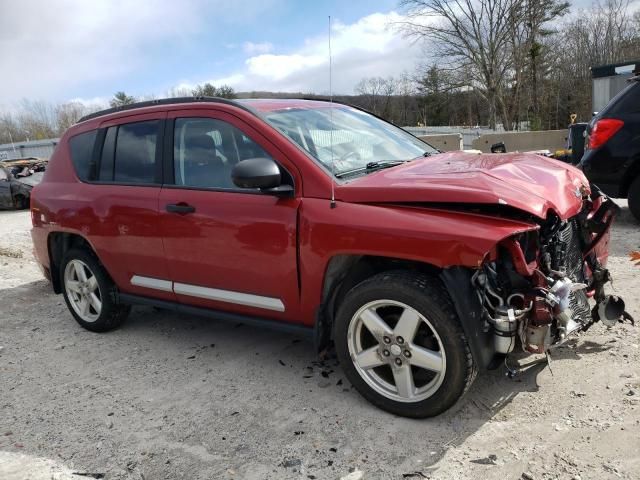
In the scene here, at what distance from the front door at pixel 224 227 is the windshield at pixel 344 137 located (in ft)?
0.86

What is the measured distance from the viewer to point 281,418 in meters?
3.10

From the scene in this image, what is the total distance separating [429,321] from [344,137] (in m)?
1.53

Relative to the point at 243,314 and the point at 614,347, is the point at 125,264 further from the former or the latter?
the point at 614,347

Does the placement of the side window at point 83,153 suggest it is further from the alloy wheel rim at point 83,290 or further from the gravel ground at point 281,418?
the gravel ground at point 281,418

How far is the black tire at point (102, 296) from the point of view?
4500mm

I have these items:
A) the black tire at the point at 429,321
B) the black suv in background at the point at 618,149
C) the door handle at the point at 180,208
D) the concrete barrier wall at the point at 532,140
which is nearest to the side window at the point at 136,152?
the door handle at the point at 180,208

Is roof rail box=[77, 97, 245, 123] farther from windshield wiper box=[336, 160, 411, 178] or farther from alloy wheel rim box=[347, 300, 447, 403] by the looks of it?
alloy wheel rim box=[347, 300, 447, 403]

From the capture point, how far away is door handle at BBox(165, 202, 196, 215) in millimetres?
3597

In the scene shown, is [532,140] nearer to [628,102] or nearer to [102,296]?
[628,102]

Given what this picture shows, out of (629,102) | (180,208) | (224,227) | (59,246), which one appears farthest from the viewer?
(629,102)

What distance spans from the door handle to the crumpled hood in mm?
1141

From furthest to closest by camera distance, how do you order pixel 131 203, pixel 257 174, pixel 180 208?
pixel 131 203 < pixel 180 208 < pixel 257 174

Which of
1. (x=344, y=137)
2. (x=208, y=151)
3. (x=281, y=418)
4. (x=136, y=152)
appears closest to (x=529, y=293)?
(x=281, y=418)

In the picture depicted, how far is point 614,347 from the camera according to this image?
11.5ft
